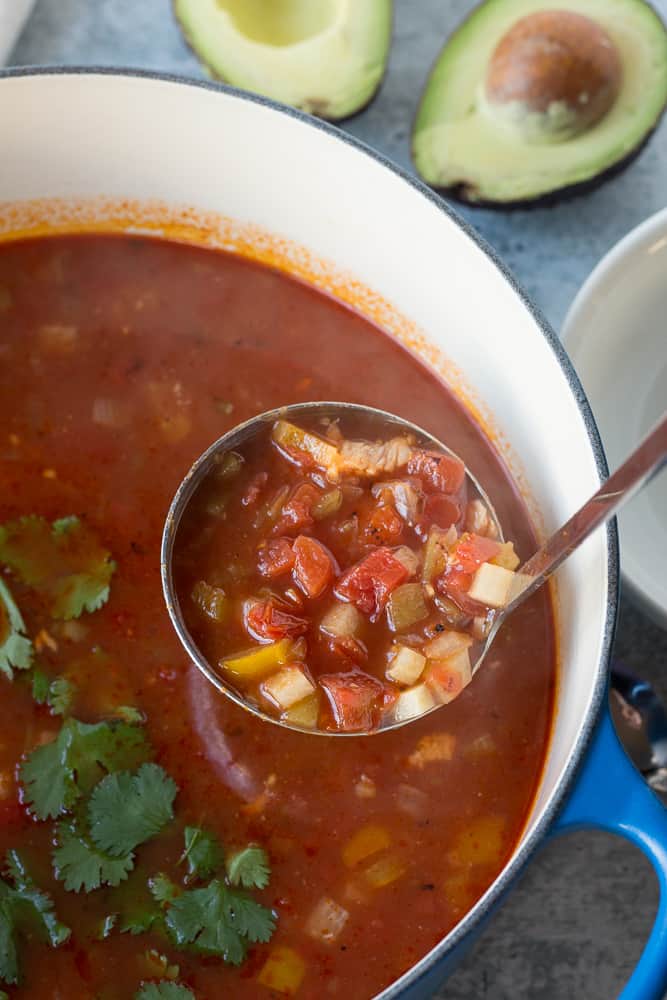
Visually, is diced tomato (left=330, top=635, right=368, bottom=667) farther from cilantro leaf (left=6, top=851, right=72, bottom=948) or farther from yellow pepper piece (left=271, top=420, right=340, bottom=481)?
cilantro leaf (left=6, top=851, right=72, bottom=948)

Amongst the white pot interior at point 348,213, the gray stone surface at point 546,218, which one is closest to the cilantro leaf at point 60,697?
the white pot interior at point 348,213

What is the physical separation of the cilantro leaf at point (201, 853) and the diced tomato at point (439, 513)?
71 cm

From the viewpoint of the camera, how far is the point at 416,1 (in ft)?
10.2

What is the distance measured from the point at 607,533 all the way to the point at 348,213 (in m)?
0.93

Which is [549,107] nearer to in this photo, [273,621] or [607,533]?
[607,533]

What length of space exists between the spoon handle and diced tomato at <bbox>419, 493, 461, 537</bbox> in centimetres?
17

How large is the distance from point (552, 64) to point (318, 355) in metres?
0.89

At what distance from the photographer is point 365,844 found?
7.38 feet

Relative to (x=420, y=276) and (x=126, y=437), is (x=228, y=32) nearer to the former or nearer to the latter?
(x=420, y=276)

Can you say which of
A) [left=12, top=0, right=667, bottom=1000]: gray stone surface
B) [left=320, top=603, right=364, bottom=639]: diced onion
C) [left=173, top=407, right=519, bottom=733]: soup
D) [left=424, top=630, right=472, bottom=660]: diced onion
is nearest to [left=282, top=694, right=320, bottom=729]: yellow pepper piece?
[left=173, top=407, right=519, bottom=733]: soup

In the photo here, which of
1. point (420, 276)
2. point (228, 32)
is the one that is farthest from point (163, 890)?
point (228, 32)

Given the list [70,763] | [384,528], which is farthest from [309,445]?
[70,763]

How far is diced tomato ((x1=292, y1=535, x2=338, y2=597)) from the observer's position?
87.0 inches

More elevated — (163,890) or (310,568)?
(310,568)
